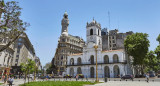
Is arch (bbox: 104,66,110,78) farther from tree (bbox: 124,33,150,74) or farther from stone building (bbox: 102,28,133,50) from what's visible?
stone building (bbox: 102,28,133,50)

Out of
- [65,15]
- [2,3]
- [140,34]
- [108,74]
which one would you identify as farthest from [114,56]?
[65,15]

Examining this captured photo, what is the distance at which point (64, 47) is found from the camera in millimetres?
75812

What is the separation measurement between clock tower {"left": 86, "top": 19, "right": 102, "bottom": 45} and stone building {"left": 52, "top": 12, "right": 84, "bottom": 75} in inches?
905

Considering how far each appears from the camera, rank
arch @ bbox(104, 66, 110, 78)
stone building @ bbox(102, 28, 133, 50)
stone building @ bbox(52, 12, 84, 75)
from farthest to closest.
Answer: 1. stone building @ bbox(102, 28, 133, 50)
2. stone building @ bbox(52, 12, 84, 75)
3. arch @ bbox(104, 66, 110, 78)

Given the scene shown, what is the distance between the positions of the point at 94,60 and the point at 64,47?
28320 millimetres

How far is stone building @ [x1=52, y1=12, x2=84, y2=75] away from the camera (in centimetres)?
7306

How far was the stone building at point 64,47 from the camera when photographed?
7306cm

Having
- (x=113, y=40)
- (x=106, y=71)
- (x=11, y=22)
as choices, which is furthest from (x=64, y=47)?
(x=11, y=22)

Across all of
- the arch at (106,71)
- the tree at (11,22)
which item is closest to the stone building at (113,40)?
the arch at (106,71)

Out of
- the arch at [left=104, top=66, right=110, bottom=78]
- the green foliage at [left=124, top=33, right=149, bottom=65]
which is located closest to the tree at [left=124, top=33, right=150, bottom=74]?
the green foliage at [left=124, top=33, right=149, bottom=65]

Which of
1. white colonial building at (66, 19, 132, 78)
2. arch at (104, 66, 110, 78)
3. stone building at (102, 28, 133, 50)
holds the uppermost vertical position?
stone building at (102, 28, 133, 50)

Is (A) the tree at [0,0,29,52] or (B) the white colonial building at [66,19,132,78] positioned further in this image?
(B) the white colonial building at [66,19,132,78]

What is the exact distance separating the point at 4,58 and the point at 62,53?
31864mm

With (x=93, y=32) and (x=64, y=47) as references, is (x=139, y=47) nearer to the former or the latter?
(x=93, y=32)
